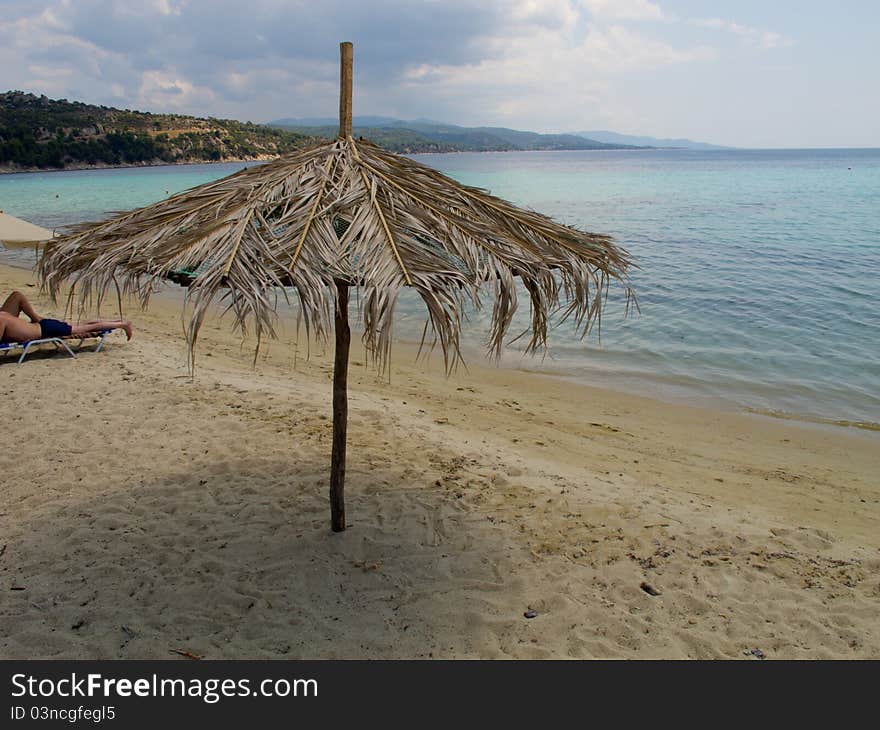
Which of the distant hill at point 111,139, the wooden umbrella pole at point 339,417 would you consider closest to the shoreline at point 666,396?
the wooden umbrella pole at point 339,417

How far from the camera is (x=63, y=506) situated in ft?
13.5

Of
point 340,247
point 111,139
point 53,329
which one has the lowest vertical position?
point 53,329

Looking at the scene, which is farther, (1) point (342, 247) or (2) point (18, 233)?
(2) point (18, 233)

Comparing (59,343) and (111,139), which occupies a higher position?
(111,139)

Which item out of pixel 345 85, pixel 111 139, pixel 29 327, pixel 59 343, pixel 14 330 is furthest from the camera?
pixel 111 139

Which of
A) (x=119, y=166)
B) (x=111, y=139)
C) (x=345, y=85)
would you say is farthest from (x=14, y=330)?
(x=119, y=166)

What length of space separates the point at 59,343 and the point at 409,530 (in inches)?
222

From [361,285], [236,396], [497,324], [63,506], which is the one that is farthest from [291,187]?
[236,396]

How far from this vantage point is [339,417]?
368 cm

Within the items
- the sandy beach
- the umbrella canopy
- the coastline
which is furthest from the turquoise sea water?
the coastline

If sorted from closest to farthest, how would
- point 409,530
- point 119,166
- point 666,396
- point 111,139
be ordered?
point 409,530
point 666,396
point 111,139
point 119,166

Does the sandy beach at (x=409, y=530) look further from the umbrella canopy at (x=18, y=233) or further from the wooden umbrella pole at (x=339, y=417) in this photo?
the umbrella canopy at (x=18, y=233)

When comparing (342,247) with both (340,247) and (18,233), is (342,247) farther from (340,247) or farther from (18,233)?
(18,233)

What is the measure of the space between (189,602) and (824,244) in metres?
22.4
